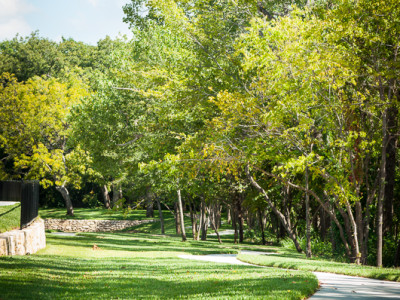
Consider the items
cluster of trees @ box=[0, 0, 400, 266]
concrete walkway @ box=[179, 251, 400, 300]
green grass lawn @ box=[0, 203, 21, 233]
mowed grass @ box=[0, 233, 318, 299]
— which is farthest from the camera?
green grass lawn @ box=[0, 203, 21, 233]

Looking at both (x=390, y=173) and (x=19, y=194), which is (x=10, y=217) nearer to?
(x=19, y=194)

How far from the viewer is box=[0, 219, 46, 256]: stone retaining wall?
12.3 meters

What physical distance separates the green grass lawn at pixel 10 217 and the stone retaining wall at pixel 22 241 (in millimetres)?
581

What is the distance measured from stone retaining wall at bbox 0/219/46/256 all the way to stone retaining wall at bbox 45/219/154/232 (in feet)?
88.9

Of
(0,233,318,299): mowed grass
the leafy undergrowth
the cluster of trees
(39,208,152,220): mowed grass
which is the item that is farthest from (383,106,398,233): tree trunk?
(39,208,152,220): mowed grass

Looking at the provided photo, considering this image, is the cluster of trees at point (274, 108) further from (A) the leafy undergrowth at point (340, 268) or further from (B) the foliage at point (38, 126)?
(B) the foliage at point (38, 126)

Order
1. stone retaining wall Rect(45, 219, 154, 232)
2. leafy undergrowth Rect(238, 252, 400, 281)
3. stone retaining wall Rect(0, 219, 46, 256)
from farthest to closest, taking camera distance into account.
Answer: stone retaining wall Rect(45, 219, 154, 232) < stone retaining wall Rect(0, 219, 46, 256) < leafy undergrowth Rect(238, 252, 400, 281)

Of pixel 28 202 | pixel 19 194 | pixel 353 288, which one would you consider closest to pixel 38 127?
pixel 28 202

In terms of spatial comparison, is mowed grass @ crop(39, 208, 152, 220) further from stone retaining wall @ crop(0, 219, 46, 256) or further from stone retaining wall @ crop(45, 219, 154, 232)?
stone retaining wall @ crop(0, 219, 46, 256)

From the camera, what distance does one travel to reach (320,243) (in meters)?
23.7

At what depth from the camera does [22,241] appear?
13383mm

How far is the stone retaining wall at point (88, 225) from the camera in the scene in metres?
42.1

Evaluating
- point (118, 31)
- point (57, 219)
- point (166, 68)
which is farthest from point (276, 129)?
point (57, 219)

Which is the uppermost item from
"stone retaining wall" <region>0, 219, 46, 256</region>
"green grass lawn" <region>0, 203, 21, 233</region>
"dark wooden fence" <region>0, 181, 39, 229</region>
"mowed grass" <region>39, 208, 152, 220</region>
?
"dark wooden fence" <region>0, 181, 39, 229</region>
